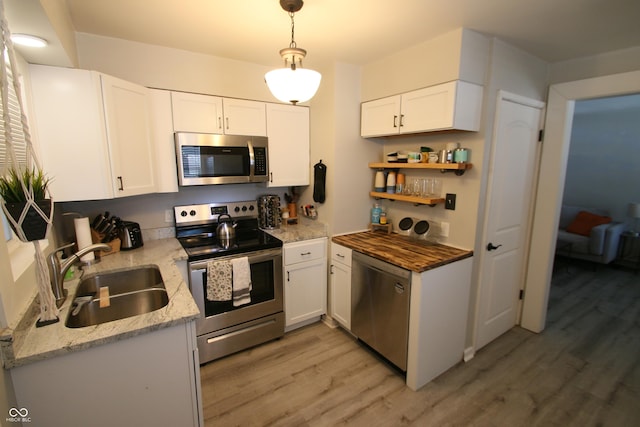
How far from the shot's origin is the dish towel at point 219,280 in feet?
7.06

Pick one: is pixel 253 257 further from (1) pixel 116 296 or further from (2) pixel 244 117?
(2) pixel 244 117

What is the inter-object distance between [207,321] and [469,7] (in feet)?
9.02

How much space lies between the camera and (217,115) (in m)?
2.45

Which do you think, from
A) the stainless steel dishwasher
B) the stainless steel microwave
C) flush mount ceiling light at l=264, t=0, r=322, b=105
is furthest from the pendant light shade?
the stainless steel dishwasher

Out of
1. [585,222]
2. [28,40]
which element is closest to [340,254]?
[28,40]

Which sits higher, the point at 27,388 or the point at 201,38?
the point at 201,38

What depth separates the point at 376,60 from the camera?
2.50m

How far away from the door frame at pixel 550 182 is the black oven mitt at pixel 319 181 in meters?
1.97

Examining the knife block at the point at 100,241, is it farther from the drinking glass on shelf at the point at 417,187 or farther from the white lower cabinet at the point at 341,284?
the drinking glass on shelf at the point at 417,187

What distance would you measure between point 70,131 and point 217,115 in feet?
3.33

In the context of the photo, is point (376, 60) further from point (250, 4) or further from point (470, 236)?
point (470, 236)

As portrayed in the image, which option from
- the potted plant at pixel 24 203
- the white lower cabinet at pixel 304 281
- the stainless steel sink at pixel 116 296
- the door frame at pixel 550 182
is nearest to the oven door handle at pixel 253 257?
the white lower cabinet at pixel 304 281

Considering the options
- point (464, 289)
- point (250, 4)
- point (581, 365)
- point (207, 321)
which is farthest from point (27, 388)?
point (581, 365)

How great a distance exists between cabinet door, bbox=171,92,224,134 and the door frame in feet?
9.48
